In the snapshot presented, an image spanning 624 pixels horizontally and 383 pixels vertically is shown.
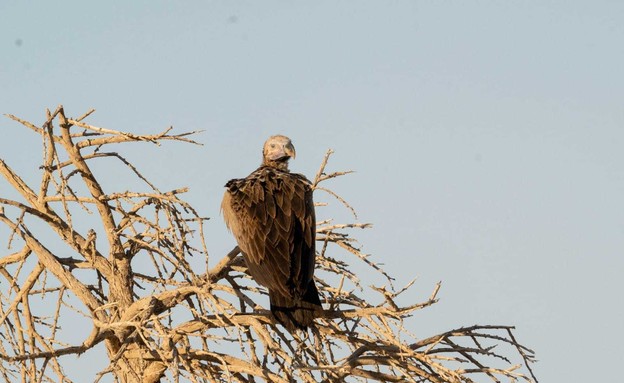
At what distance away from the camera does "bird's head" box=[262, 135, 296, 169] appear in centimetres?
1027

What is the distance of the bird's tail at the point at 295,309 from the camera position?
7691mm

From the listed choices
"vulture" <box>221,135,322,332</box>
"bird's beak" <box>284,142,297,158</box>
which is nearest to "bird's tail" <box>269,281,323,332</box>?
"vulture" <box>221,135,322,332</box>

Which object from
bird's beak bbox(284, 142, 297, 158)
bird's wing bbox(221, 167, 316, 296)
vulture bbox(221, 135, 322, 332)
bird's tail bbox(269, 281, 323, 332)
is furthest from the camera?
bird's beak bbox(284, 142, 297, 158)

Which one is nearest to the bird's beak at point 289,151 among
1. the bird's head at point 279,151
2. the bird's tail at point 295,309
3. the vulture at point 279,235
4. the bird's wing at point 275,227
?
the bird's head at point 279,151

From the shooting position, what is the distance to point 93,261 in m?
8.48

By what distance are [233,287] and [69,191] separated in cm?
154

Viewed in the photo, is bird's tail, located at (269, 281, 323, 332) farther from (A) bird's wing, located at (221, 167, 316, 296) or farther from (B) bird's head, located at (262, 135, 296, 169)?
(B) bird's head, located at (262, 135, 296, 169)

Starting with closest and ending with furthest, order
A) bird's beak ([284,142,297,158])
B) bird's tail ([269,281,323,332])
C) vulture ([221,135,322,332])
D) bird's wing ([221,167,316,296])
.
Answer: bird's tail ([269,281,323,332]) < vulture ([221,135,322,332]) < bird's wing ([221,167,316,296]) < bird's beak ([284,142,297,158])

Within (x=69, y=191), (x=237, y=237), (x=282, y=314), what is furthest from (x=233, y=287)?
(x=69, y=191)

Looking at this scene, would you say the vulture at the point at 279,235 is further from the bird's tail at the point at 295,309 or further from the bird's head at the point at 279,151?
the bird's head at the point at 279,151

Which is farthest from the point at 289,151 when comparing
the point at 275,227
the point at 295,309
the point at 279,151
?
the point at 295,309

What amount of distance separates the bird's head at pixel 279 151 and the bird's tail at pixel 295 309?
263 centimetres

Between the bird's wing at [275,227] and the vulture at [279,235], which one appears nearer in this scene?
the vulture at [279,235]

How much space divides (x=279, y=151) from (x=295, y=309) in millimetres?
2861
